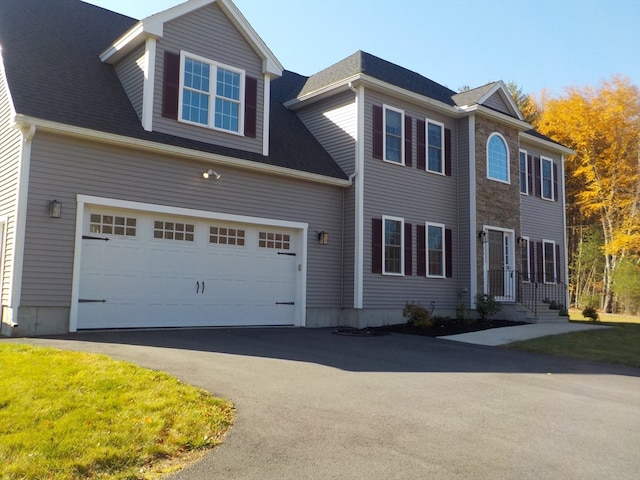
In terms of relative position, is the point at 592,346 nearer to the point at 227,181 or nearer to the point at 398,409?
the point at 398,409

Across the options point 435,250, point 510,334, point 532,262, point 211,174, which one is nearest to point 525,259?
point 532,262

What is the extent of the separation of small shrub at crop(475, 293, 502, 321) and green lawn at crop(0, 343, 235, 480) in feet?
36.2

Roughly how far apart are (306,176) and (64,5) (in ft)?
25.0

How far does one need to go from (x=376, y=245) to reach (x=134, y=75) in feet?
23.0

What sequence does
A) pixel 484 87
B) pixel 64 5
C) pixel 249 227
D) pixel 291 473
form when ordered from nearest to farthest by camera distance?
pixel 291 473
pixel 249 227
pixel 64 5
pixel 484 87

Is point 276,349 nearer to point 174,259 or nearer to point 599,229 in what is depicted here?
point 174,259

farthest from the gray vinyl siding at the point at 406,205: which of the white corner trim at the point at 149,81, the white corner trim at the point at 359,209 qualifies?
the white corner trim at the point at 149,81

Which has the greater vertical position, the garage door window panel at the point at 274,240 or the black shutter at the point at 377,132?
the black shutter at the point at 377,132

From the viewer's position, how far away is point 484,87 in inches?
681

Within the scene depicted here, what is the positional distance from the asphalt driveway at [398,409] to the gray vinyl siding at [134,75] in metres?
4.92

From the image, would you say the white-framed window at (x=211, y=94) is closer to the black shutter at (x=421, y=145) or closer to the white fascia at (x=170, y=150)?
the white fascia at (x=170, y=150)

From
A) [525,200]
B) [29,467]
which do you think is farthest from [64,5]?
[525,200]

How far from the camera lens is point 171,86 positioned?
11648 mm

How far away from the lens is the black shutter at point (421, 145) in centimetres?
1583
